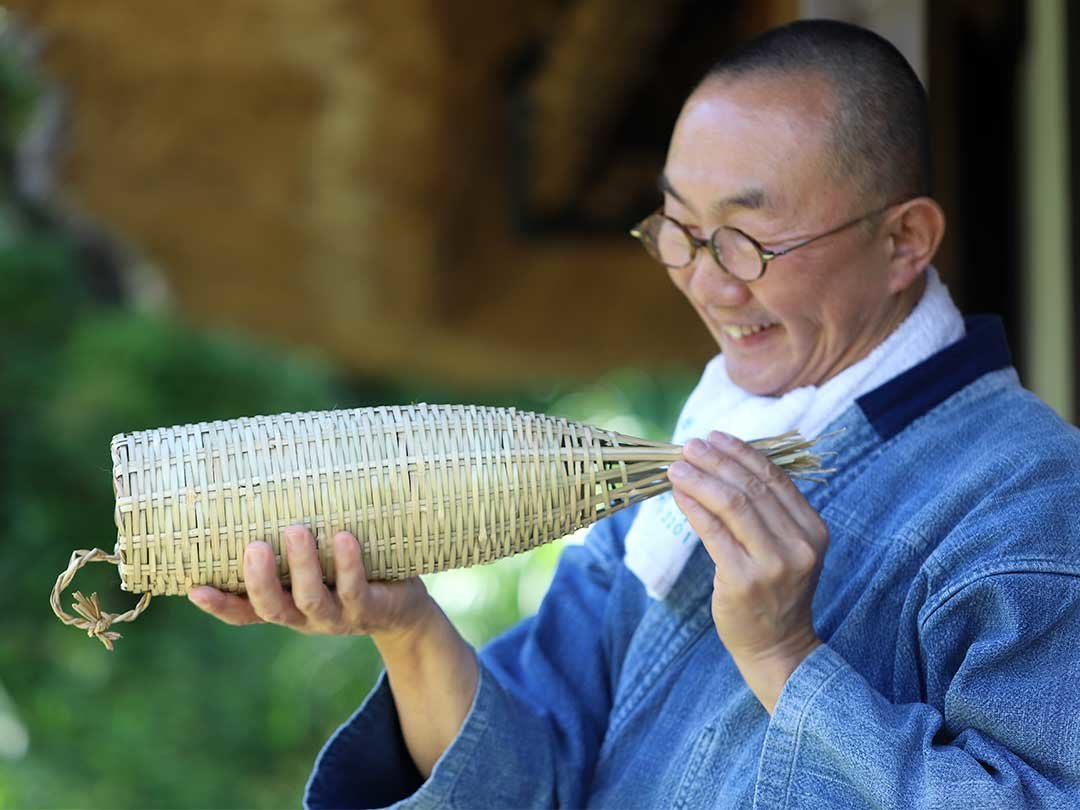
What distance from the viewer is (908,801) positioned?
1389mm

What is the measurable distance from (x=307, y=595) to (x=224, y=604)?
0.31 feet

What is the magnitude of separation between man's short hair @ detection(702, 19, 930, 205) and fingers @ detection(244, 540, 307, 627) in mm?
780

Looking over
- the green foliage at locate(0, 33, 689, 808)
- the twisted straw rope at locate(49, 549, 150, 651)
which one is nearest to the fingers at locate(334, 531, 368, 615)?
the twisted straw rope at locate(49, 549, 150, 651)

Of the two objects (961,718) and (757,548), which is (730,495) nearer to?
(757,548)

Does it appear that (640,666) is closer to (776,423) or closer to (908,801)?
(776,423)

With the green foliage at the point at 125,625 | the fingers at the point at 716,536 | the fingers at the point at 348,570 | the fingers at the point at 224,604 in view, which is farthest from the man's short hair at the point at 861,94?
the green foliage at the point at 125,625

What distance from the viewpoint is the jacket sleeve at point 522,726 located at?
1814 millimetres

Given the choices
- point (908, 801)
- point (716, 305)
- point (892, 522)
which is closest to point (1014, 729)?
point (908, 801)

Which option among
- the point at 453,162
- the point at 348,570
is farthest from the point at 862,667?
the point at 453,162

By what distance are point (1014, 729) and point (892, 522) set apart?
0.30m

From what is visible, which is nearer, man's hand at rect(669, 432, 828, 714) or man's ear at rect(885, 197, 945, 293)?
man's hand at rect(669, 432, 828, 714)

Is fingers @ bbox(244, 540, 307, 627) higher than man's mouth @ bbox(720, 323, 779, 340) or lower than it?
lower

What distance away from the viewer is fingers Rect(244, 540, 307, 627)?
4.94ft

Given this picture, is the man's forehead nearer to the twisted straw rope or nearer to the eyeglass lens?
the eyeglass lens
